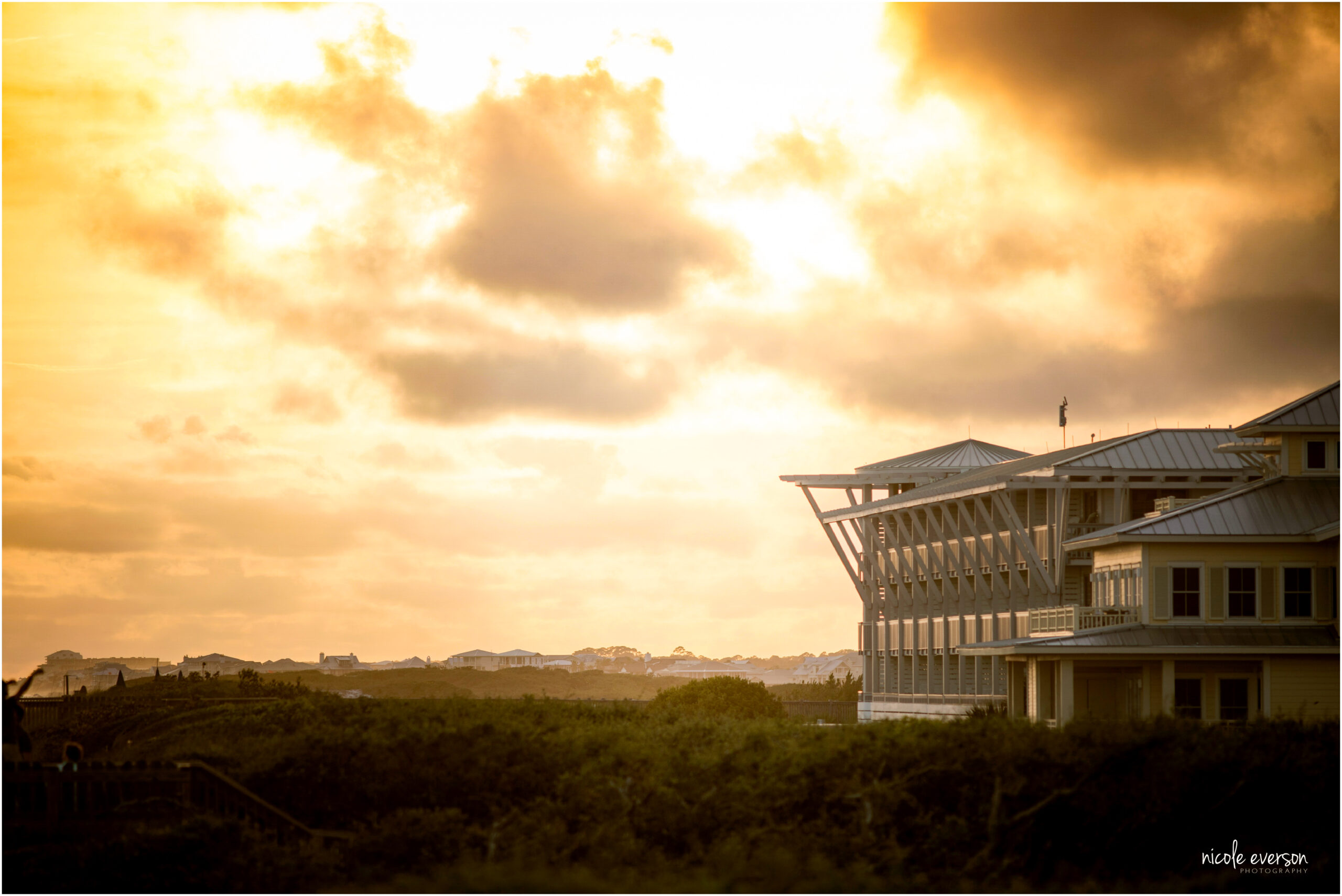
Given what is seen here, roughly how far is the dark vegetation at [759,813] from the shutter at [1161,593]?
1626cm

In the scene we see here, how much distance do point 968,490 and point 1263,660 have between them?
671 inches

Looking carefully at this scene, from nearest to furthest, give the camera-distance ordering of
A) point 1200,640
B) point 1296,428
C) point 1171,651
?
point 1171,651 < point 1200,640 < point 1296,428

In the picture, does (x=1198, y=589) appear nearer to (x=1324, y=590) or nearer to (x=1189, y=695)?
(x=1189, y=695)

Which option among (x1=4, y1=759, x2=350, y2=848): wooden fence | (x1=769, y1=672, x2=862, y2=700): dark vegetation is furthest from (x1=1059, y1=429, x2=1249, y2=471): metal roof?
(x1=769, y1=672, x2=862, y2=700): dark vegetation

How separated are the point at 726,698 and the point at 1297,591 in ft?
75.1

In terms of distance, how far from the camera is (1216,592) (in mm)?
44219

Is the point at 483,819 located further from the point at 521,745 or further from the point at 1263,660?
the point at 1263,660

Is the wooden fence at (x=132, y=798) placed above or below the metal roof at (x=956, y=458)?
below

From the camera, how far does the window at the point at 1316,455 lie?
46125 millimetres

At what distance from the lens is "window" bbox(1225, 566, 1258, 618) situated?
4416 centimetres

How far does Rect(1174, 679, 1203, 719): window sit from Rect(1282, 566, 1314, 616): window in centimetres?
329

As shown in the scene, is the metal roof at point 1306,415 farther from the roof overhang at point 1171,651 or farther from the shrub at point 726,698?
the shrub at point 726,698

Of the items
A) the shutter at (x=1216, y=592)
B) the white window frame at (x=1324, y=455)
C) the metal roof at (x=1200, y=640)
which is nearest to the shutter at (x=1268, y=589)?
the metal roof at (x=1200, y=640)

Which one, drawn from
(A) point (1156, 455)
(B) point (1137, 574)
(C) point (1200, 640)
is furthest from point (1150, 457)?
(C) point (1200, 640)
